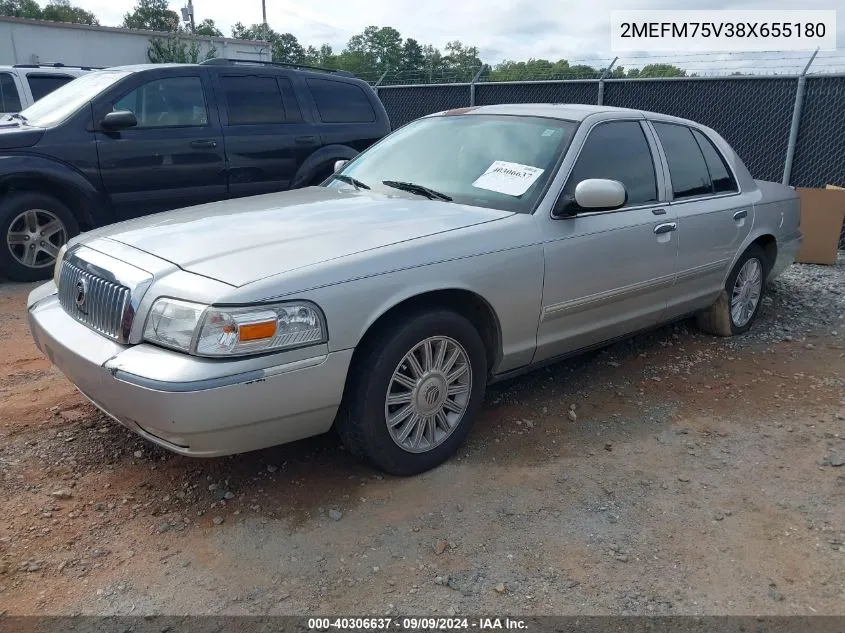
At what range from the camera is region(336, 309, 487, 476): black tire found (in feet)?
10.1

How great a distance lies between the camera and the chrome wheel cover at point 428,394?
10.7 feet

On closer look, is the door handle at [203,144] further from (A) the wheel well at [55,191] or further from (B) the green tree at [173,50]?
(B) the green tree at [173,50]

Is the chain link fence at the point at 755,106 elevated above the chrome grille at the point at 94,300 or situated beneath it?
elevated above

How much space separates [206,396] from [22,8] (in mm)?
77729

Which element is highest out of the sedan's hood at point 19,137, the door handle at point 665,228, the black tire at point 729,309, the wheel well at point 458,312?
the sedan's hood at point 19,137

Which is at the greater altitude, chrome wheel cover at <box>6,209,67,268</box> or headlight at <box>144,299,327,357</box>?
headlight at <box>144,299,327,357</box>

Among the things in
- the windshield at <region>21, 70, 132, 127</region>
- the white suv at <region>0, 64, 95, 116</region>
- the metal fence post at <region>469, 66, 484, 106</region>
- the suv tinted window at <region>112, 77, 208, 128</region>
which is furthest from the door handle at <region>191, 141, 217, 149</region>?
the metal fence post at <region>469, 66, 484, 106</region>

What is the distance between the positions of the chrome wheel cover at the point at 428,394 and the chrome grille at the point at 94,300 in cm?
115

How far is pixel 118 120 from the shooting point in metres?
6.44

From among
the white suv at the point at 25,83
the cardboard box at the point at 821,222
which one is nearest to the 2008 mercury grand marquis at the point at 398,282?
the cardboard box at the point at 821,222

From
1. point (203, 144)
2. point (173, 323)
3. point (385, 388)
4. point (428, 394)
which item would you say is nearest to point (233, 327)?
point (173, 323)

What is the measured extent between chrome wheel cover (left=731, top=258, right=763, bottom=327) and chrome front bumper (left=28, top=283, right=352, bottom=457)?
3648mm

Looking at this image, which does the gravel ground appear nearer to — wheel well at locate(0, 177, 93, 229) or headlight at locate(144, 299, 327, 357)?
headlight at locate(144, 299, 327, 357)

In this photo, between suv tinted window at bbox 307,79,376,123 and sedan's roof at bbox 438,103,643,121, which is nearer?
sedan's roof at bbox 438,103,643,121
